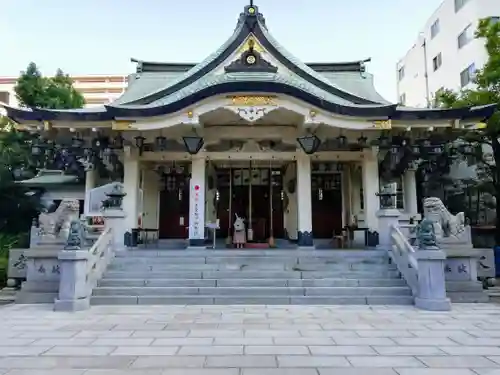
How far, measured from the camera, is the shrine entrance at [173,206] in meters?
13.6

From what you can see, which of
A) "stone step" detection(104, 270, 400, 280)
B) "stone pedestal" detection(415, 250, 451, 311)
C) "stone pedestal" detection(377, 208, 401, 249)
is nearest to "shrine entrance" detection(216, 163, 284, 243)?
"stone pedestal" detection(377, 208, 401, 249)

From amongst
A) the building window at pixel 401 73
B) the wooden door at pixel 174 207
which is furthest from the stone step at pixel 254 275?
the building window at pixel 401 73

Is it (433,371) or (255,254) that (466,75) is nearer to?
(255,254)

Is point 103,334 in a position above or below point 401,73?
below

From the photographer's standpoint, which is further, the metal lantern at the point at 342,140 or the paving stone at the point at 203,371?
the metal lantern at the point at 342,140

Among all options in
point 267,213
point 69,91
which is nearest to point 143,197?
point 267,213

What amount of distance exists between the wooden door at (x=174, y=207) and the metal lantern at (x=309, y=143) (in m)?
4.63

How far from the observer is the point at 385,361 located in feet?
14.0

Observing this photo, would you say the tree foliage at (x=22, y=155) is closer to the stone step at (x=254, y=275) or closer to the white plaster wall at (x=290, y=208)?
the stone step at (x=254, y=275)

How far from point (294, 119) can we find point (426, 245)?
525cm

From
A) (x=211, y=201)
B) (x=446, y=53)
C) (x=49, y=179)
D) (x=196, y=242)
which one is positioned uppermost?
(x=446, y=53)

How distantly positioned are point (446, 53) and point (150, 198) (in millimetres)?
22932

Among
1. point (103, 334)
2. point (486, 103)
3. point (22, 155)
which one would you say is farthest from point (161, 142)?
point (486, 103)

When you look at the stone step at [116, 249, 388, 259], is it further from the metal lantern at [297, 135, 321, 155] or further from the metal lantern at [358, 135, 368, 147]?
the metal lantern at [358, 135, 368, 147]
